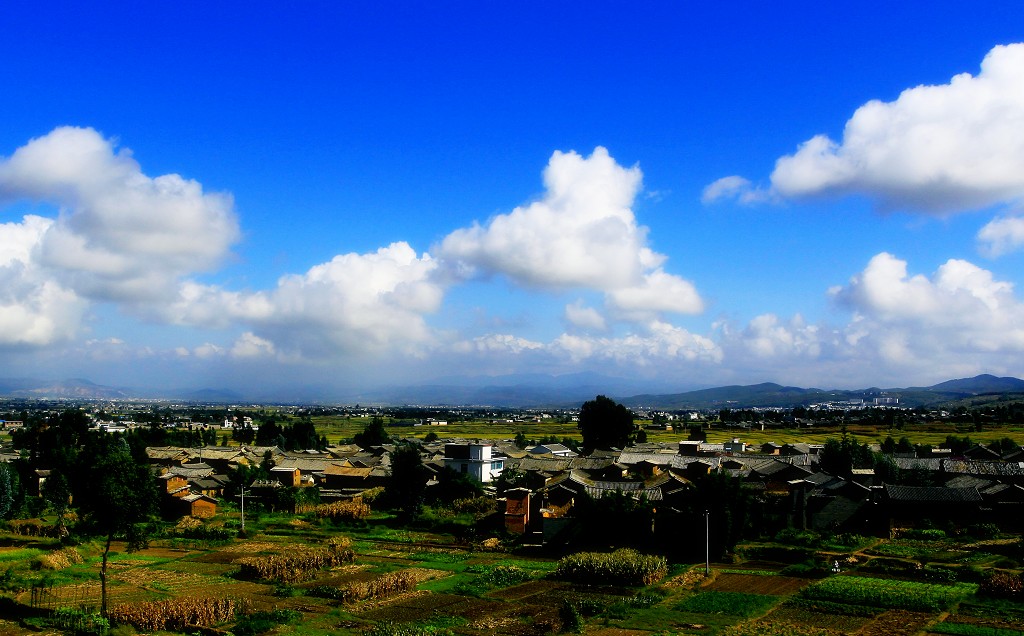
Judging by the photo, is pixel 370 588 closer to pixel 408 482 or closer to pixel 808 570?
pixel 808 570

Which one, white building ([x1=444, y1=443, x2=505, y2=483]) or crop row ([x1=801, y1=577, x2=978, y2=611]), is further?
white building ([x1=444, y1=443, x2=505, y2=483])

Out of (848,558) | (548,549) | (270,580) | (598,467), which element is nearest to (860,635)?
(848,558)

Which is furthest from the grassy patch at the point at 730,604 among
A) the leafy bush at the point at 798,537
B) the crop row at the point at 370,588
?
the leafy bush at the point at 798,537

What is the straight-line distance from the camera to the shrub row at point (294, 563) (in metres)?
25.2

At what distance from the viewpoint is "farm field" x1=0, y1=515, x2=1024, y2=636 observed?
63.7ft

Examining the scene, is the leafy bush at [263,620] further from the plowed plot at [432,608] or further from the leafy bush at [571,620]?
the leafy bush at [571,620]

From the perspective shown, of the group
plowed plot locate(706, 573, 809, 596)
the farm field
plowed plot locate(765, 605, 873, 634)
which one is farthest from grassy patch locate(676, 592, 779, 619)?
plowed plot locate(706, 573, 809, 596)

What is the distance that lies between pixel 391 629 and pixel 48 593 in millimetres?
11167

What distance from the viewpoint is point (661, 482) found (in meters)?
40.3

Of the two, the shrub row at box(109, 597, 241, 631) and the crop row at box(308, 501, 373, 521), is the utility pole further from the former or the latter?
the crop row at box(308, 501, 373, 521)

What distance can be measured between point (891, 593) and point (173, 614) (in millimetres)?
18812

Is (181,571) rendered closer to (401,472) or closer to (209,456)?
(401,472)

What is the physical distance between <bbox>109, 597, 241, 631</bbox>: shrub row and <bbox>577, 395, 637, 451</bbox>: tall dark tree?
52.0 meters

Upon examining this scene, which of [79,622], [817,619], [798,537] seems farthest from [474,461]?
[79,622]
